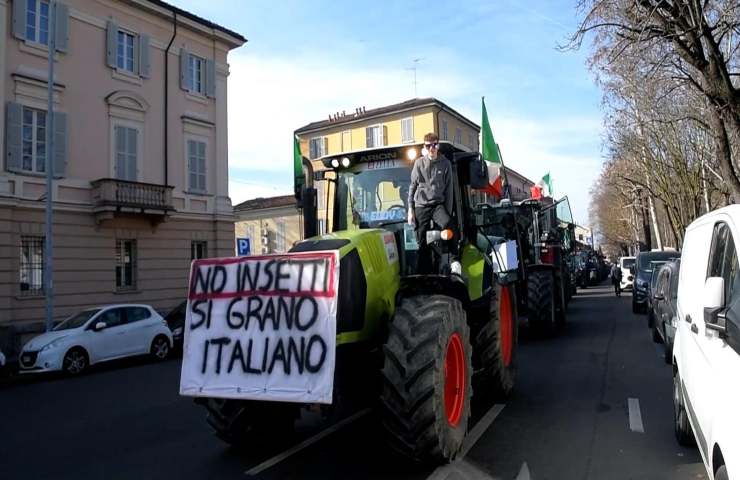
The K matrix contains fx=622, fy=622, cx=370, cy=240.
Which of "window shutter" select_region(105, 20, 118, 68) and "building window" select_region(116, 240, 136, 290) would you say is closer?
"window shutter" select_region(105, 20, 118, 68)

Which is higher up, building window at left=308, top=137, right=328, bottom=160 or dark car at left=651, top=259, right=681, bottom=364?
building window at left=308, top=137, right=328, bottom=160

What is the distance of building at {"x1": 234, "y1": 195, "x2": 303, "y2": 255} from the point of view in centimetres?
4725

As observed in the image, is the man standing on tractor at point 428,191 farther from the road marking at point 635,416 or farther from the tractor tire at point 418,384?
the road marking at point 635,416

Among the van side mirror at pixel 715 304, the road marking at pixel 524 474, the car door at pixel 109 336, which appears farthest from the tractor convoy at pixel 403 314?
the car door at pixel 109 336

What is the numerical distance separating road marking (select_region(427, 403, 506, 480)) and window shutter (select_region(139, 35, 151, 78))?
20.0m

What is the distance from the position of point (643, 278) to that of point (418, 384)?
17.0 meters

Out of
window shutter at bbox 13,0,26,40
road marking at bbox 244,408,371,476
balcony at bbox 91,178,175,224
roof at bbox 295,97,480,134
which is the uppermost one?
roof at bbox 295,97,480,134

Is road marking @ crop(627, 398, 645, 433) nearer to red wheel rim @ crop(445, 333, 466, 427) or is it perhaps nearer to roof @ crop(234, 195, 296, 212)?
red wheel rim @ crop(445, 333, 466, 427)

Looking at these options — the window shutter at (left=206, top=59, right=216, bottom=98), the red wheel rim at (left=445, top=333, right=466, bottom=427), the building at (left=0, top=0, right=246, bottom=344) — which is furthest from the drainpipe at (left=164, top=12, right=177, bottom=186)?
the red wheel rim at (left=445, top=333, right=466, bottom=427)

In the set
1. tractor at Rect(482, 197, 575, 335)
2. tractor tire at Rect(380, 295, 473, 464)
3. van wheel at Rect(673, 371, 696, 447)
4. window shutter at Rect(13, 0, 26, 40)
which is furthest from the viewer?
window shutter at Rect(13, 0, 26, 40)

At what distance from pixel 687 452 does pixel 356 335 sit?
322 centimetres

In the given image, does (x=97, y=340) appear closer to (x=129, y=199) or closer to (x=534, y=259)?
(x=129, y=199)

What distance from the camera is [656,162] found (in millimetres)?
33312

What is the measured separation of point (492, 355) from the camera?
712 centimetres
